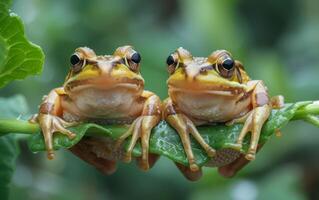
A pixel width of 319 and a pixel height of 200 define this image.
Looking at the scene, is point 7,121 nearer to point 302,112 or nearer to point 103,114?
point 103,114

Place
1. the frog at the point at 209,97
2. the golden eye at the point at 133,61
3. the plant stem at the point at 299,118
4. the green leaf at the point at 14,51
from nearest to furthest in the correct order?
the green leaf at the point at 14,51
the plant stem at the point at 299,118
the frog at the point at 209,97
the golden eye at the point at 133,61

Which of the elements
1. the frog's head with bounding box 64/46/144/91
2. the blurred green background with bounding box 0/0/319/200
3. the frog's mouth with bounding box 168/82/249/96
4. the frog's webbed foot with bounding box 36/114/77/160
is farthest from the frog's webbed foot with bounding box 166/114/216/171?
the blurred green background with bounding box 0/0/319/200

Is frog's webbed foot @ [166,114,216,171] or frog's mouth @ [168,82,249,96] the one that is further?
frog's mouth @ [168,82,249,96]

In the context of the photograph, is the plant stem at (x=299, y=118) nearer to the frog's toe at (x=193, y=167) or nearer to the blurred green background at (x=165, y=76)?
the frog's toe at (x=193, y=167)

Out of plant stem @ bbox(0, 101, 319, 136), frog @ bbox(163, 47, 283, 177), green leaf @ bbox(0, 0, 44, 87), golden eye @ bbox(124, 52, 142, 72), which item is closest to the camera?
green leaf @ bbox(0, 0, 44, 87)

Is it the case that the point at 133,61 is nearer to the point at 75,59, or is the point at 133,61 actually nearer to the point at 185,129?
the point at 75,59

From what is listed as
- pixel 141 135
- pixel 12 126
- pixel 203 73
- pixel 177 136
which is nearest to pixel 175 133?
pixel 177 136

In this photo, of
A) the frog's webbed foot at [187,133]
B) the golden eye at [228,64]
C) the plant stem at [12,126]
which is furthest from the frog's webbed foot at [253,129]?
the plant stem at [12,126]

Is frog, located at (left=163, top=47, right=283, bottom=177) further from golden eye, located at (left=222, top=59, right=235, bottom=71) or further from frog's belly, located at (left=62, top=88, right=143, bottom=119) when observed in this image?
frog's belly, located at (left=62, top=88, right=143, bottom=119)
